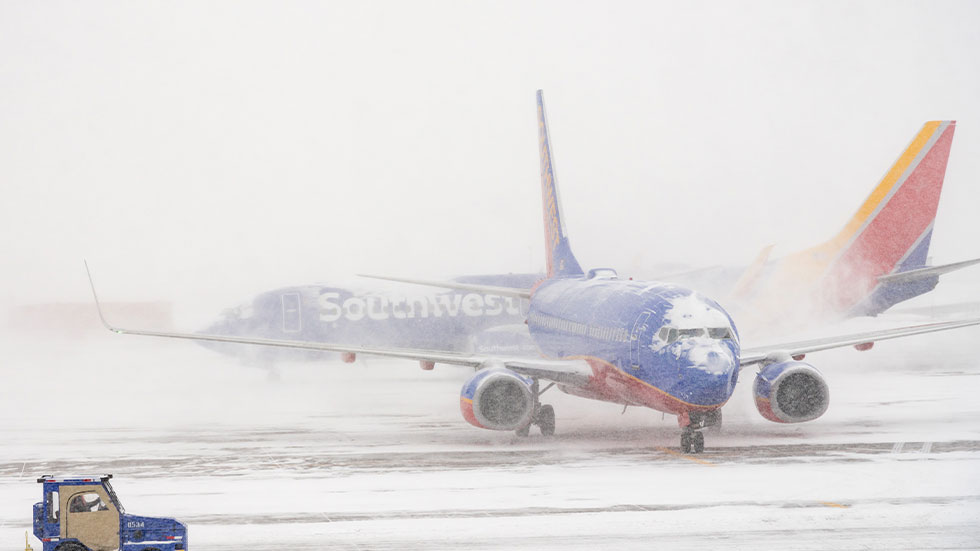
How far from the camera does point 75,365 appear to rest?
54.5 metres

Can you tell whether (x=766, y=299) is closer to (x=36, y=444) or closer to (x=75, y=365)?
(x=36, y=444)

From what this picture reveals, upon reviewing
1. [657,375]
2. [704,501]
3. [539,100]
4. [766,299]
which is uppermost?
[539,100]

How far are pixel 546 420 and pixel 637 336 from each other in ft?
18.0

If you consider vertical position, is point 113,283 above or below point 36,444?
above

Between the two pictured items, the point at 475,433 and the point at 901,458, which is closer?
the point at 901,458

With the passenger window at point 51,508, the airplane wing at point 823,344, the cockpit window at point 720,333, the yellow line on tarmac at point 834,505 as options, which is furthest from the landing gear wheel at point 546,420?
the passenger window at point 51,508

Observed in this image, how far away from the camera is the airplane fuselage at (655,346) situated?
78.4 feet

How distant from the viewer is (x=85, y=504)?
622 inches

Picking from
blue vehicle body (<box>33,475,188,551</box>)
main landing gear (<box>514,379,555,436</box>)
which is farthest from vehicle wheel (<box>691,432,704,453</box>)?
blue vehicle body (<box>33,475,188,551</box>)

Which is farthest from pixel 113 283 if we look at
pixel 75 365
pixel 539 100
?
pixel 539 100

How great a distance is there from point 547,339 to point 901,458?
11.6 metres

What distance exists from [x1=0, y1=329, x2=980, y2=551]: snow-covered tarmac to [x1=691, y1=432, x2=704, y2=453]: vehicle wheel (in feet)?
1.27

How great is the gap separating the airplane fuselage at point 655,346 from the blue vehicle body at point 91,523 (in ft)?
39.7

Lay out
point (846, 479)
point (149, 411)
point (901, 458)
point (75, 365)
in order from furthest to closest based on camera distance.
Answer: point (75, 365), point (149, 411), point (901, 458), point (846, 479)
